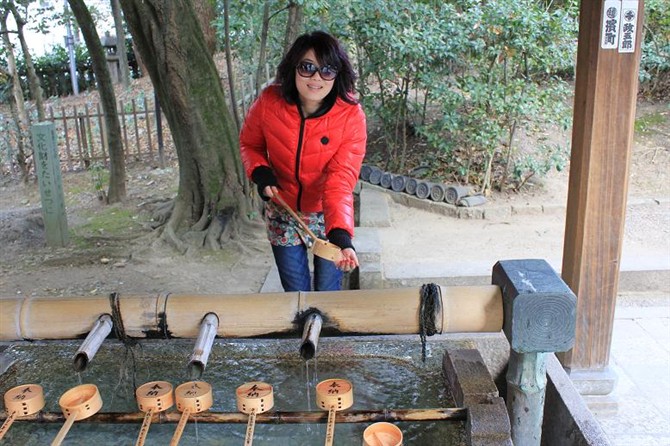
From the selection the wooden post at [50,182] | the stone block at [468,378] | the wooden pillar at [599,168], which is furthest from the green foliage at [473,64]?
the stone block at [468,378]

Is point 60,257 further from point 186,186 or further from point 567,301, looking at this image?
point 567,301

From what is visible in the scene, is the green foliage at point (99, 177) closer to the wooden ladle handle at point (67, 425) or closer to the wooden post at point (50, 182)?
the wooden post at point (50, 182)

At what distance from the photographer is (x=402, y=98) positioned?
7.39 m

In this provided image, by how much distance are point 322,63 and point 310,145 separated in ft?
1.16

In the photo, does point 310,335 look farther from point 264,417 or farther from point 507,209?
point 507,209

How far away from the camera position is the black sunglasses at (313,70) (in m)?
2.22

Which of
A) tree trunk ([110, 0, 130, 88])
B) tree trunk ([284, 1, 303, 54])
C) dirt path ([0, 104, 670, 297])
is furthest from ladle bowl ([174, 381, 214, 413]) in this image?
tree trunk ([110, 0, 130, 88])

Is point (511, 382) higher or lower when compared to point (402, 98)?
lower

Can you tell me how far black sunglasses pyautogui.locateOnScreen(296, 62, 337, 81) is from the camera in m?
2.22

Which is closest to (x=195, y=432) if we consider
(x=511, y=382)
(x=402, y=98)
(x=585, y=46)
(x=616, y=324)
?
(x=511, y=382)

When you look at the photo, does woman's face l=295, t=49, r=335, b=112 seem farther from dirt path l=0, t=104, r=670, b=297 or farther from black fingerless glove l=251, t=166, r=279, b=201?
dirt path l=0, t=104, r=670, b=297

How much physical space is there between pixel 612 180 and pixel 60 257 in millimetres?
4919

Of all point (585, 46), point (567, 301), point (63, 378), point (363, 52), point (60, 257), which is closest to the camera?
point (567, 301)

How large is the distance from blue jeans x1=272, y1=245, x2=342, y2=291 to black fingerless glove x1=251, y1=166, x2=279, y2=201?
1.07 feet
